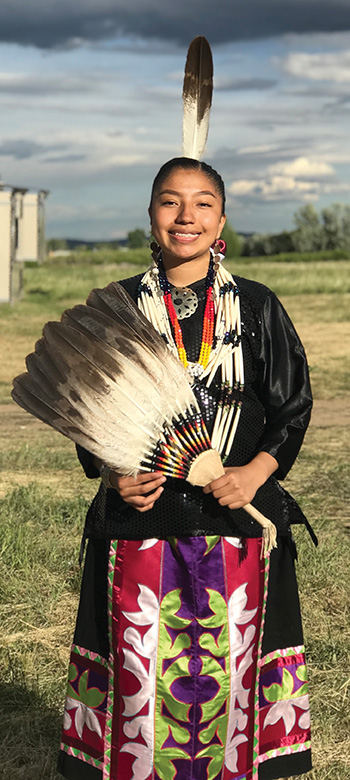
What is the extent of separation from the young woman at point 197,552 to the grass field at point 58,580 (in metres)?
1.00

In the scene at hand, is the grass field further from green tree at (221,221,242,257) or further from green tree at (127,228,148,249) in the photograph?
green tree at (127,228,148,249)

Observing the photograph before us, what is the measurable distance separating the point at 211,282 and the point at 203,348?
0.60 ft

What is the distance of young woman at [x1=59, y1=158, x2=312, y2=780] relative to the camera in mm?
2158

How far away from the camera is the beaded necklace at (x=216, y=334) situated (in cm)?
221

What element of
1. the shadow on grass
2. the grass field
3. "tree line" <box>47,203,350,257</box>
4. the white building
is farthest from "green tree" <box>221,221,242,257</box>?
the shadow on grass

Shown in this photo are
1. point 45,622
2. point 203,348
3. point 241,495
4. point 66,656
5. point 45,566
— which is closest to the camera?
point 241,495

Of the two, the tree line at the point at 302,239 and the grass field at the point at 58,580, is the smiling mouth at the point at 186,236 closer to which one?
the grass field at the point at 58,580

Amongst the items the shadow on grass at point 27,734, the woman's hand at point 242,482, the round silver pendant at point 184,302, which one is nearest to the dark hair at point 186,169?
the round silver pendant at point 184,302

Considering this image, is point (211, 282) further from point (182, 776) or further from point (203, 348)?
point (182, 776)

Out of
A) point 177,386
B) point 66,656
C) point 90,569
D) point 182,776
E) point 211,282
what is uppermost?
point 211,282

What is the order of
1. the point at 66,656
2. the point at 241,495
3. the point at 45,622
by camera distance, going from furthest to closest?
the point at 45,622 → the point at 66,656 → the point at 241,495

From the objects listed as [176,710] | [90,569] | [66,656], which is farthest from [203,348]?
[66,656]

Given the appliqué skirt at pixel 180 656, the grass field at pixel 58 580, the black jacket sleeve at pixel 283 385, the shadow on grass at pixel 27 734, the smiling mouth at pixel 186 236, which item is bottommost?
the shadow on grass at pixel 27 734

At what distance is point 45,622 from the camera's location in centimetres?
416
